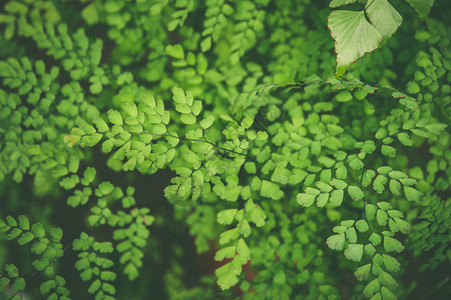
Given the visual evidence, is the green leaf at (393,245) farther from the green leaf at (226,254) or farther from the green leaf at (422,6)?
the green leaf at (422,6)

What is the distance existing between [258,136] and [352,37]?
0.44m

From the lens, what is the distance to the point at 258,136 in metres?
1.10

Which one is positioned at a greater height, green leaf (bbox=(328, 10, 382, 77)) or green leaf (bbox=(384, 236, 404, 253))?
green leaf (bbox=(328, 10, 382, 77))

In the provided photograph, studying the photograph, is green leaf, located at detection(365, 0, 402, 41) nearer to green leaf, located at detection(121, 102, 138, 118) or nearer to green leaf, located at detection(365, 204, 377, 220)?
green leaf, located at detection(365, 204, 377, 220)

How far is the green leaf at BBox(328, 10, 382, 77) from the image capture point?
855 millimetres

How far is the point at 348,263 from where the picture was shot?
1.38 metres

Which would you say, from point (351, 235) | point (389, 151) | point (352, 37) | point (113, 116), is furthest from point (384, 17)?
point (113, 116)

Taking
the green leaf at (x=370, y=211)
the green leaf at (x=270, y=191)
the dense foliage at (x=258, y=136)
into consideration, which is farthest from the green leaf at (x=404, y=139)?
the green leaf at (x=270, y=191)

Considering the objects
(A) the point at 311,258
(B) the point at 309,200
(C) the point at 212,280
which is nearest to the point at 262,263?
(A) the point at 311,258

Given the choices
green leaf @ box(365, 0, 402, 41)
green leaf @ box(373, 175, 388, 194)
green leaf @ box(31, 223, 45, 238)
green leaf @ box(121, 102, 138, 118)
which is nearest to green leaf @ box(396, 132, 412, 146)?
green leaf @ box(373, 175, 388, 194)

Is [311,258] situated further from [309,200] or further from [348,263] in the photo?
[309,200]

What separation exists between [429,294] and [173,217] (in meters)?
1.39

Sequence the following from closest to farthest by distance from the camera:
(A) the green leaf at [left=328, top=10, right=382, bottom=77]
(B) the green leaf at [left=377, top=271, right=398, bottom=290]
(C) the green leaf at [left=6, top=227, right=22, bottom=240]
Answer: (A) the green leaf at [left=328, top=10, right=382, bottom=77], (B) the green leaf at [left=377, top=271, right=398, bottom=290], (C) the green leaf at [left=6, top=227, right=22, bottom=240]

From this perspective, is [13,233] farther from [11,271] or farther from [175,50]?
[175,50]
